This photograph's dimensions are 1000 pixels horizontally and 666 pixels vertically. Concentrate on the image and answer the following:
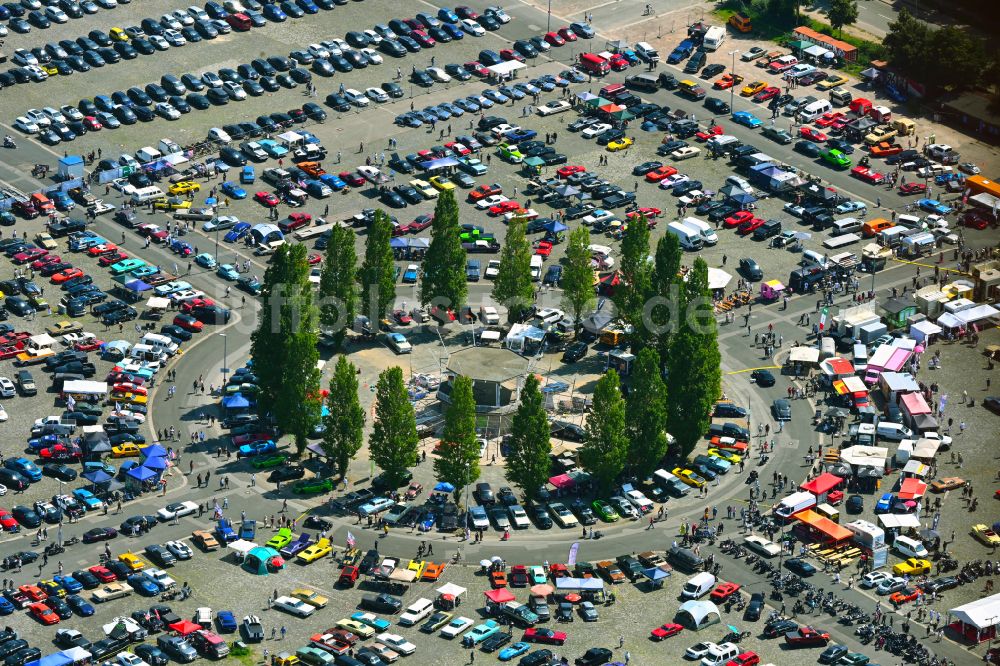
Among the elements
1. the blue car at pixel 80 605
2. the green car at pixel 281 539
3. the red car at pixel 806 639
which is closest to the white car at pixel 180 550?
the green car at pixel 281 539

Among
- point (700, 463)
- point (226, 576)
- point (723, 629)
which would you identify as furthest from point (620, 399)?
point (226, 576)

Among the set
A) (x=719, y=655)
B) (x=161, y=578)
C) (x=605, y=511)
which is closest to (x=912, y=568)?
(x=719, y=655)

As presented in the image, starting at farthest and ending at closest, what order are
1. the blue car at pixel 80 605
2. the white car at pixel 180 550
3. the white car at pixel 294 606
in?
the white car at pixel 180 550
the white car at pixel 294 606
the blue car at pixel 80 605

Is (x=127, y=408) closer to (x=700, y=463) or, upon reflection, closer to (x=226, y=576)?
(x=226, y=576)

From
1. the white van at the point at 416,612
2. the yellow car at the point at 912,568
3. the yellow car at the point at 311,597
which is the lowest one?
the yellow car at the point at 311,597

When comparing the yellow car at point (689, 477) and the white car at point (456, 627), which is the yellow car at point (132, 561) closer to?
the white car at point (456, 627)

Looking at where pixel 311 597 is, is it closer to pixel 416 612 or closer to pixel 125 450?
pixel 416 612

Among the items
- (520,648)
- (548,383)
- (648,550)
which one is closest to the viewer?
(520,648)
